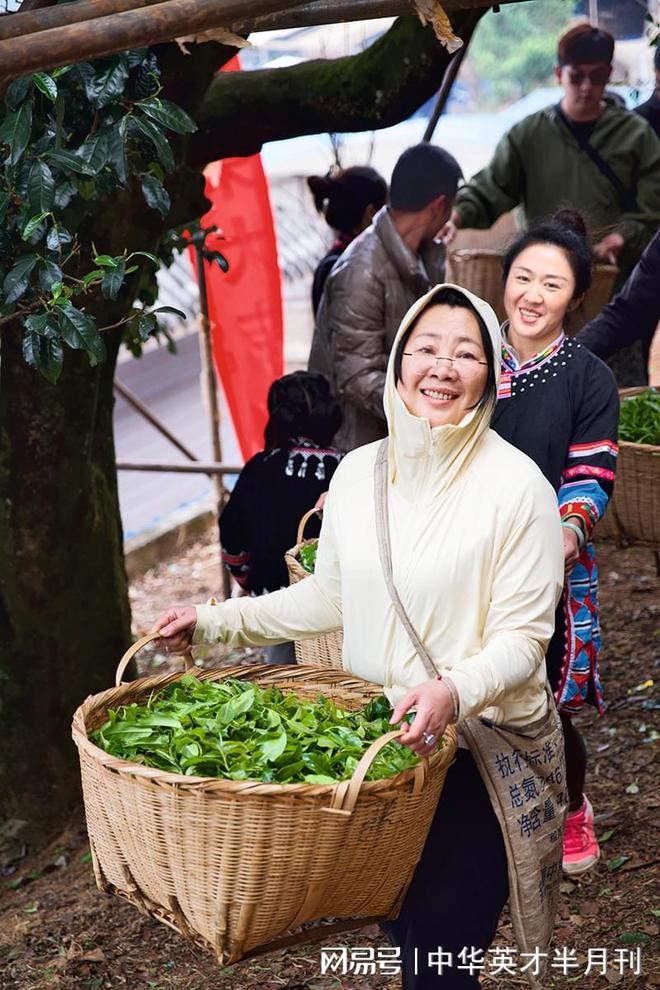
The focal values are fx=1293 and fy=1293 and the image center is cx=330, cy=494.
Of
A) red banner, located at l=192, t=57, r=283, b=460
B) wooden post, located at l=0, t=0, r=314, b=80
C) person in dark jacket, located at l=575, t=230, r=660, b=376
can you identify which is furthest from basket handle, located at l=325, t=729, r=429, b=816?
red banner, located at l=192, t=57, r=283, b=460

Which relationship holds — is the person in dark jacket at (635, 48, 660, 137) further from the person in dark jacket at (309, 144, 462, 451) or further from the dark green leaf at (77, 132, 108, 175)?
the dark green leaf at (77, 132, 108, 175)

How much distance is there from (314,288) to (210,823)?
3596 mm

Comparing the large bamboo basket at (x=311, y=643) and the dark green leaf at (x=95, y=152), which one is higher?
the dark green leaf at (x=95, y=152)

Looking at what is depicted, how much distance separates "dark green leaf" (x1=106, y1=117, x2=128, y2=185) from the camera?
10.1 ft

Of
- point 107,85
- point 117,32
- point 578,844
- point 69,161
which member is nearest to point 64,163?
point 69,161

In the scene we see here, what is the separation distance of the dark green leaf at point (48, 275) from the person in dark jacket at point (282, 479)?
4.26 feet

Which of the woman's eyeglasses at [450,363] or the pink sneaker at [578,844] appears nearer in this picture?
the woman's eyeglasses at [450,363]

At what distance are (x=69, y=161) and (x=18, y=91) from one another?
0.64 feet

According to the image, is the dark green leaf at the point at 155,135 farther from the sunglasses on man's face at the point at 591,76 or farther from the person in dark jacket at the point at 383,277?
the sunglasses on man's face at the point at 591,76

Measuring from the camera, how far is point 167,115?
3092mm

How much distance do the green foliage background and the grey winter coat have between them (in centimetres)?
2604

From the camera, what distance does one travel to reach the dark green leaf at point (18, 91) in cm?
299

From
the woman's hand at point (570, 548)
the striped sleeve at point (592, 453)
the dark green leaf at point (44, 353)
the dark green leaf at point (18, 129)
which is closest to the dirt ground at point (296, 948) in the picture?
the woman's hand at point (570, 548)

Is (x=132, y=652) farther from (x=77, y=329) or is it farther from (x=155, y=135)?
(x=155, y=135)
